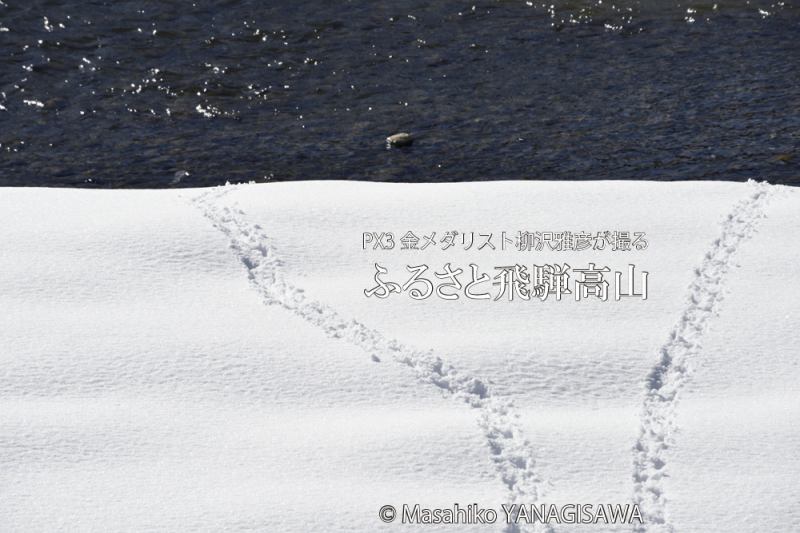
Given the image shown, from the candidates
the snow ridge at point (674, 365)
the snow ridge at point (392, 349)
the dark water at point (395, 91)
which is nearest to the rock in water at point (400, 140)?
the dark water at point (395, 91)

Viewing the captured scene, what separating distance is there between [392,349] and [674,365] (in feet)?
4.37

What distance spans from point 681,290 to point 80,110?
5.22m

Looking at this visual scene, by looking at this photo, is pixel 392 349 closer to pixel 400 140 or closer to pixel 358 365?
pixel 358 365

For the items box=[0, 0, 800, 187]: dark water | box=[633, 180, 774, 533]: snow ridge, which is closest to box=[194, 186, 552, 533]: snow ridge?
box=[633, 180, 774, 533]: snow ridge

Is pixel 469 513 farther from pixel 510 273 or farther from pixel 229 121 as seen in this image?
pixel 229 121

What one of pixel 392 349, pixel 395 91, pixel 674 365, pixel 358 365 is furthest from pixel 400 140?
pixel 674 365

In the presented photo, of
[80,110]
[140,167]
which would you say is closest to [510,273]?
A: [140,167]

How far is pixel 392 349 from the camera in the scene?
4.66 metres

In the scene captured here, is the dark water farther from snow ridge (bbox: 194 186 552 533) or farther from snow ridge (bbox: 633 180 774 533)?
snow ridge (bbox: 194 186 552 533)

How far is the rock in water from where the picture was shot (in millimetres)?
7547

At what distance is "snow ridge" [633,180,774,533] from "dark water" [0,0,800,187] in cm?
130

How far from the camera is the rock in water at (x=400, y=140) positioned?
24.8 feet

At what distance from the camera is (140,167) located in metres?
7.26

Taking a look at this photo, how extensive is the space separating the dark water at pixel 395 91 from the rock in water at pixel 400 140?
77 millimetres
